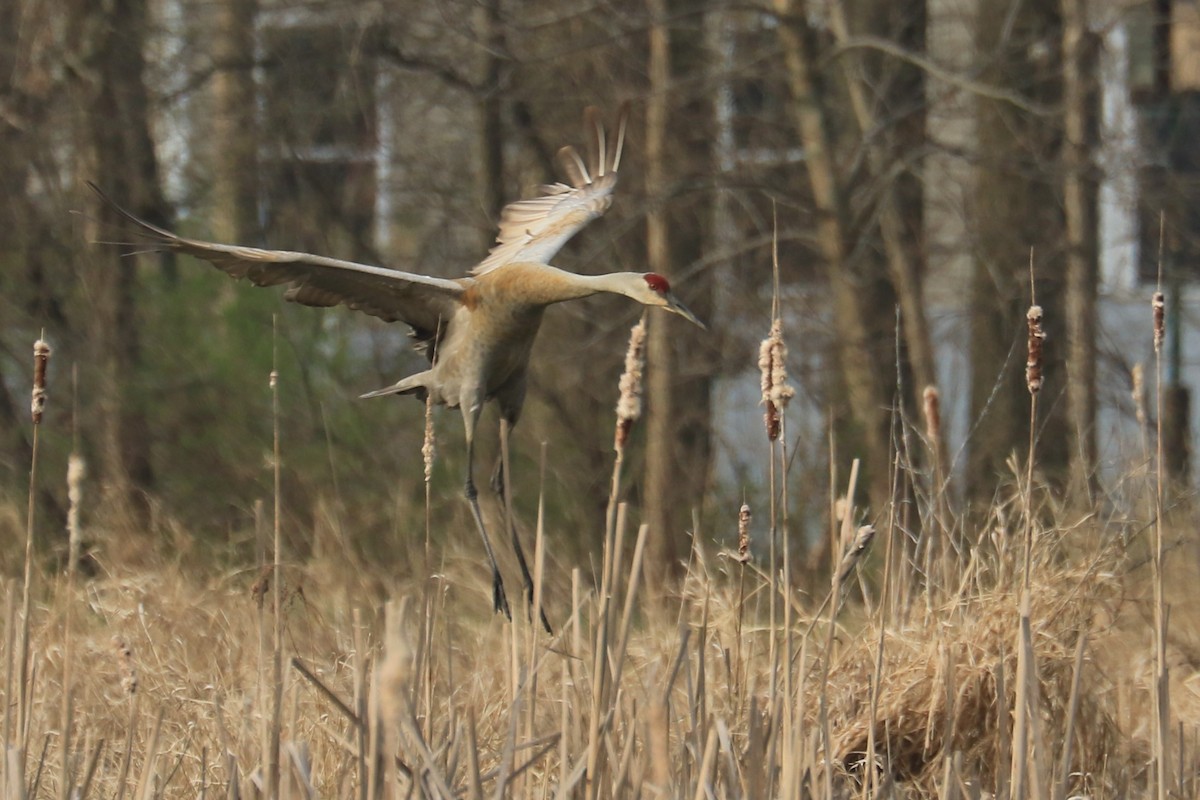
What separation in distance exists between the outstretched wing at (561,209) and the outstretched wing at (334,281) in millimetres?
191

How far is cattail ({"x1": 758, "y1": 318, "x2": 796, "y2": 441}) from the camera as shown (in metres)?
2.32

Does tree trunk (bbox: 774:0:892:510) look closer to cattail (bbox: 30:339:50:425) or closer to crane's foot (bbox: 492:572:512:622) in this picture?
crane's foot (bbox: 492:572:512:622)

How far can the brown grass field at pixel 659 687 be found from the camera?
246 centimetres

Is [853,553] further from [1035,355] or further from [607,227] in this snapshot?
[607,227]

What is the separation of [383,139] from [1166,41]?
4.40m

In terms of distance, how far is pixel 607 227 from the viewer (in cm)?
926

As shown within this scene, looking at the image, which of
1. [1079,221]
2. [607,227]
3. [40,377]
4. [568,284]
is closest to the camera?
[40,377]

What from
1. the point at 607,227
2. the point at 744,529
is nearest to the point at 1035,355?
the point at 744,529

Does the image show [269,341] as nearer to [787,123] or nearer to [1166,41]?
[787,123]

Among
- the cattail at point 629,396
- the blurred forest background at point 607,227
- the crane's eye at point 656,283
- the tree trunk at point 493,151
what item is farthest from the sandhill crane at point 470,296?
the tree trunk at point 493,151

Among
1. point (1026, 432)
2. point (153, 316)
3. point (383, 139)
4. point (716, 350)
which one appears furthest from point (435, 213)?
point (1026, 432)

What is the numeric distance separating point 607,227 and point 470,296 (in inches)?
211

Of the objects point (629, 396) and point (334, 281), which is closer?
point (629, 396)

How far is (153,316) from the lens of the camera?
385 inches
